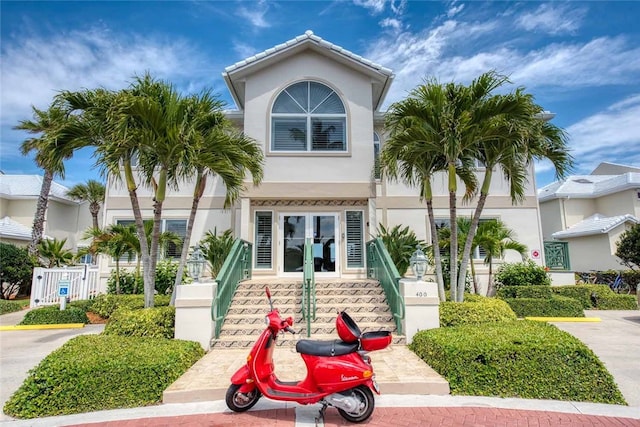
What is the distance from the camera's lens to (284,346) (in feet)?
24.4

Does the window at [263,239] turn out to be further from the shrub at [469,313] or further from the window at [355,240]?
the shrub at [469,313]

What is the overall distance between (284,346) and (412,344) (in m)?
2.63

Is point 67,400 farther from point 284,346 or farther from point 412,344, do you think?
point 412,344

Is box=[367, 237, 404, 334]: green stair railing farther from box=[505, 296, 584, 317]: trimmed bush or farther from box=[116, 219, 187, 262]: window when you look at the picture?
box=[116, 219, 187, 262]: window

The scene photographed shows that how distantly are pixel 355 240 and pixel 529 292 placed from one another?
629cm

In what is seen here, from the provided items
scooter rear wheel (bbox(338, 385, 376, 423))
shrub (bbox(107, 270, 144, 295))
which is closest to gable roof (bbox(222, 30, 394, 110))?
shrub (bbox(107, 270, 144, 295))

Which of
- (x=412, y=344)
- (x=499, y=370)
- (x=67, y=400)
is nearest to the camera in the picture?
(x=67, y=400)

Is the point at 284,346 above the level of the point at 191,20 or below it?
below

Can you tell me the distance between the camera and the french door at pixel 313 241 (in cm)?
1187

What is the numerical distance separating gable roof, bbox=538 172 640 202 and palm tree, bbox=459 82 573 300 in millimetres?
14630

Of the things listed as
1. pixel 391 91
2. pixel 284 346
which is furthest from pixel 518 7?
pixel 284 346

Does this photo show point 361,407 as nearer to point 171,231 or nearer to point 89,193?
point 171,231

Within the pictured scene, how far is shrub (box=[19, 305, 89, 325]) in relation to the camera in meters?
10.9

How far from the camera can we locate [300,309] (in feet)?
28.5
